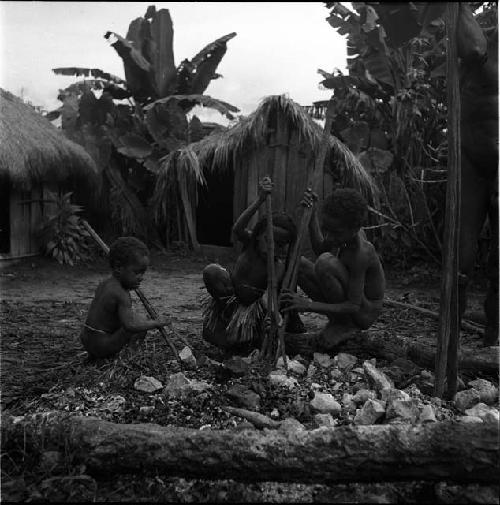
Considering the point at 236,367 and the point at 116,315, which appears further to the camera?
the point at 116,315

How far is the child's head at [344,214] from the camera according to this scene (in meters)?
3.36

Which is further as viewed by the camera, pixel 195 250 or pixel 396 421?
pixel 195 250

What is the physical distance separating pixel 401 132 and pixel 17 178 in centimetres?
659

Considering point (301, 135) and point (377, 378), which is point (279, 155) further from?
point (377, 378)

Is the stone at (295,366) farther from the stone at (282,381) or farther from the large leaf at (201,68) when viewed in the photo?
the large leaf at (201,68)

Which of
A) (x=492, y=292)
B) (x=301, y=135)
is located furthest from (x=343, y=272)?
(x=301, y=135)

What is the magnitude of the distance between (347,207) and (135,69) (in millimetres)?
9622

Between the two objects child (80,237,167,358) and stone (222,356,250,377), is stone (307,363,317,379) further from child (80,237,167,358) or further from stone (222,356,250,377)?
child (80,237,167,358)

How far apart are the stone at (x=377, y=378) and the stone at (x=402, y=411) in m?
0.37

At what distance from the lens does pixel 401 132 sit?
397 inches

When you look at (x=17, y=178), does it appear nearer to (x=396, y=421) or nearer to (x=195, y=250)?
(x=195, y=250)

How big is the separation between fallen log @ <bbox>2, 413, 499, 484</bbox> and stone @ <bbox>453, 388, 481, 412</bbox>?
2.59ft

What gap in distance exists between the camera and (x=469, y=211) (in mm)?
3686

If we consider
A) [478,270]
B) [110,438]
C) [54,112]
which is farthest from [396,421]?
[54,112]
